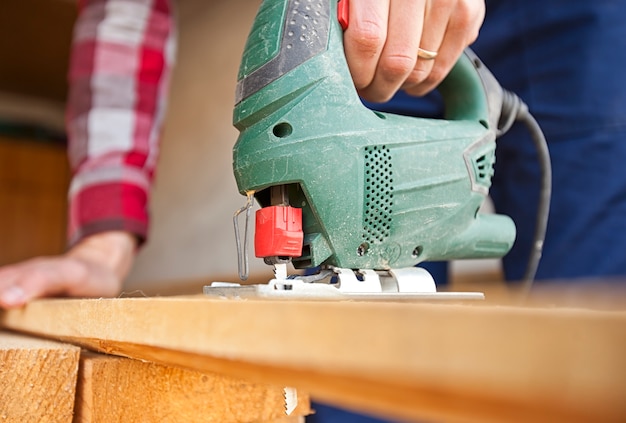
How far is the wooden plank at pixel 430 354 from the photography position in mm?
216

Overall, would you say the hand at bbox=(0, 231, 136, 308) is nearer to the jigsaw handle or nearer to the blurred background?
the jigsaw handle

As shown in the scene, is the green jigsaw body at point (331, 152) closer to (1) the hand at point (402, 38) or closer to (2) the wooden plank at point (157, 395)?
(1) the hand at point (402, 38)

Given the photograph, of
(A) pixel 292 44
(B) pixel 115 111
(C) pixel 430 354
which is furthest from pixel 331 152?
(B) pixel 115 111

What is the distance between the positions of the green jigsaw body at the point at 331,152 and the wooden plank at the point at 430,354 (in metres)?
0.32

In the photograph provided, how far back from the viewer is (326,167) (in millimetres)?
695

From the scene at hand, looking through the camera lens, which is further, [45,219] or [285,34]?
[45,219]

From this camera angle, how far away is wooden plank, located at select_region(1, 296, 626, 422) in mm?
216

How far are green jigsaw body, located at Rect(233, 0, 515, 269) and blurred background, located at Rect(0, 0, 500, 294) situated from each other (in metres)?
1.17

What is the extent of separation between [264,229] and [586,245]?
2.48 ft

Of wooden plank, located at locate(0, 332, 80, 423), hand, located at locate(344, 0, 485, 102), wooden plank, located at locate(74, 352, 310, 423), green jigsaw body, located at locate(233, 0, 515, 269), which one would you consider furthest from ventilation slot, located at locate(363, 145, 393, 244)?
wooden plank, located at locate(0, 332, 80, 423)

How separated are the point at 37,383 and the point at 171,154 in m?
2.89

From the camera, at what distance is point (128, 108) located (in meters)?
1.53

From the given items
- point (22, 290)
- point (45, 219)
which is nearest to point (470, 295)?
point (22, 290)

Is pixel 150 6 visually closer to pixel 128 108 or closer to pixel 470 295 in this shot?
pixel 128 108
